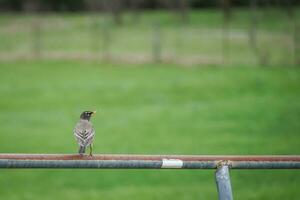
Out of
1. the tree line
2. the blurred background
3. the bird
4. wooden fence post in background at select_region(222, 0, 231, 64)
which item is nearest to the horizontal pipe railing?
the bird

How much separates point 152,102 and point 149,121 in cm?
341

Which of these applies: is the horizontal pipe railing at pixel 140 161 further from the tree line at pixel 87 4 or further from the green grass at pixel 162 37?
the tree line at pixel 87 4

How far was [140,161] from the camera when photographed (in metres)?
3.58

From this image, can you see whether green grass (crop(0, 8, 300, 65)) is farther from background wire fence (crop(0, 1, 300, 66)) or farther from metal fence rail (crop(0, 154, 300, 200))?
metal fence rail (crop(0, 154, 300, 200))

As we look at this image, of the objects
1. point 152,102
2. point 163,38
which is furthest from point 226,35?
point 152,102

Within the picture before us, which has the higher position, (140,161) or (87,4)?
(87,4)

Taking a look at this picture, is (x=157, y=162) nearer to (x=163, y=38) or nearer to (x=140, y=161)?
(x=140, y=161)

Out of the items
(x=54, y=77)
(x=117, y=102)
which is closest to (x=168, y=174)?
(x=117, y=102)

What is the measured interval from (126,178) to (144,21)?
1866 inches

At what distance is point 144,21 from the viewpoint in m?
60.1

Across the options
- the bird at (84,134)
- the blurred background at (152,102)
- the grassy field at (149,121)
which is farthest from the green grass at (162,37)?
the bird at (84,134)

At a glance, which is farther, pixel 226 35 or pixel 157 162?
pixel 226 35

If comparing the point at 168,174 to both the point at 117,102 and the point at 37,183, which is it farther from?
the point at 117,102

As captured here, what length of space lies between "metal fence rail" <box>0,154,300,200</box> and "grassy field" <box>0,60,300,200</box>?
7.84 m
